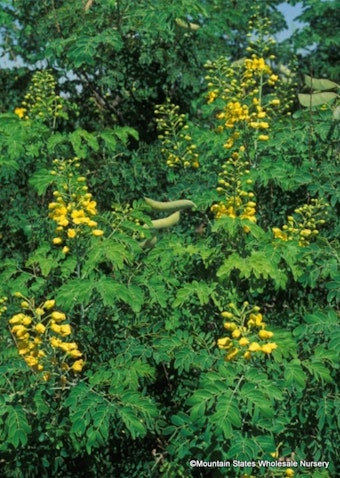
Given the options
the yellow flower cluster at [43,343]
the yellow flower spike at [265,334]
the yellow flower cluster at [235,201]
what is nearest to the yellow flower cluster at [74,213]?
the yellow flower cluster at [43,343]

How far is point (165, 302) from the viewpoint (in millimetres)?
3629

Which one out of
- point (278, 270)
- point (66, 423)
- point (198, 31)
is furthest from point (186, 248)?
point (198, 31)

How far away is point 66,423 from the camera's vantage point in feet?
11.5

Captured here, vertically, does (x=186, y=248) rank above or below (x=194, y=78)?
below

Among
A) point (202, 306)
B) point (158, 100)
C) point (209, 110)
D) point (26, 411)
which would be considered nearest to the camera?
point (26, 411)

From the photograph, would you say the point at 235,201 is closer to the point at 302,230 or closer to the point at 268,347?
the point at 302,230

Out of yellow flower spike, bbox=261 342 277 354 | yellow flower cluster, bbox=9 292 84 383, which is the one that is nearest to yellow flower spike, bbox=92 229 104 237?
yellow flower cluster, bbox=9 292 84 383

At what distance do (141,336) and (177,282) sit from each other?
0.33m

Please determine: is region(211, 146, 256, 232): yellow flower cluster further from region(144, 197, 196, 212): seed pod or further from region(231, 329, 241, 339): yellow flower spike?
region(231, 329, 241, 339): yellow flower spike

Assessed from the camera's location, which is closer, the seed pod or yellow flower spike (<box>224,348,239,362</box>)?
yellow flower spike (<box>224,348,239,362</box>)

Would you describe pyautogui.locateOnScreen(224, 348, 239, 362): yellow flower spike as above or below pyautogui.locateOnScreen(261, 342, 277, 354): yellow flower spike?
below

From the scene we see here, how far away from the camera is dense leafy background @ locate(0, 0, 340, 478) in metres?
3.22

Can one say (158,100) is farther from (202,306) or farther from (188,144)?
(202,306)

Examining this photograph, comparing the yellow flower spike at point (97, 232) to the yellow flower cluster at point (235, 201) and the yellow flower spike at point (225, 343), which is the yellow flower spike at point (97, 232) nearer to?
the yellow flower cluster at point (235, 201)
